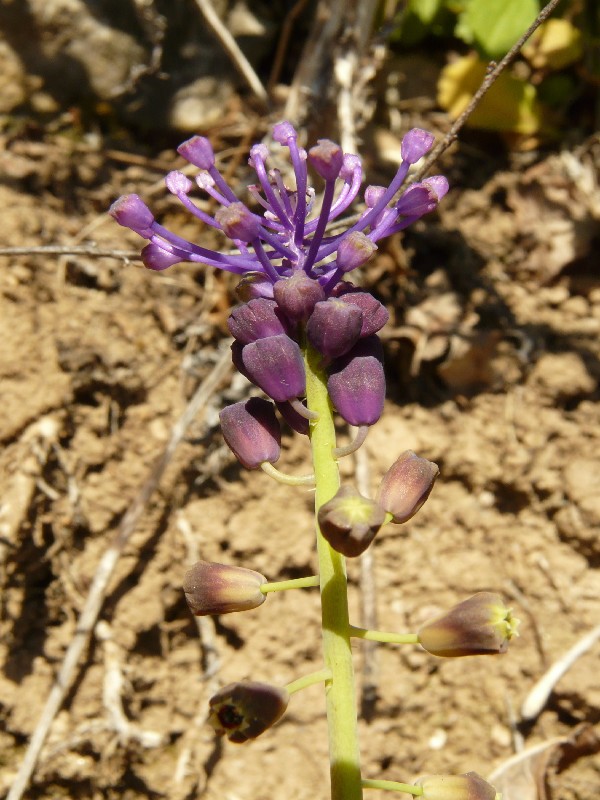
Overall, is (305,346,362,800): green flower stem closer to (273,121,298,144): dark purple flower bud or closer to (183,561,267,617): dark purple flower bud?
(183,561,267,617): dark purple flower bud

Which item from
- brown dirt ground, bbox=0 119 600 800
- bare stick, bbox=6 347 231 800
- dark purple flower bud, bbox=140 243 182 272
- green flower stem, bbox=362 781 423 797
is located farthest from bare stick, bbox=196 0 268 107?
green flower stem, bbox=362 781 423 797

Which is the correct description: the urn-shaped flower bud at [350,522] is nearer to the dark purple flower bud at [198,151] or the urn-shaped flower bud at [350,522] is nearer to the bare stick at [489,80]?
the dark purple flower bud at [198,151]

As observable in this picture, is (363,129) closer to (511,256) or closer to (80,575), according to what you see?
(511,256)

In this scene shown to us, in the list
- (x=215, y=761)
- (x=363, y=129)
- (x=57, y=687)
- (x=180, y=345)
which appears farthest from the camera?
(x=363, y=129)

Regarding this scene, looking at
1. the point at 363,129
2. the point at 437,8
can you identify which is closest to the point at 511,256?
the point at 363,129

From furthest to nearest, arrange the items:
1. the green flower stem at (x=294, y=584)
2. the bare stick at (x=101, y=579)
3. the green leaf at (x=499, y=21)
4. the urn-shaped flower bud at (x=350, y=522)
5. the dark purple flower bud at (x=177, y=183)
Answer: the green leaf at (x=499, y=21) → the bare stick at (x=101, y=579) → the dark purple flower bud at (x=177, y=183) → the green flower stem at (x=294, y=584) → the urn-shaped flower bud at (x=350, y=522)

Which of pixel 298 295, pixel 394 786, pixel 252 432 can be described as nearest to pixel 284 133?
pixel 298 295

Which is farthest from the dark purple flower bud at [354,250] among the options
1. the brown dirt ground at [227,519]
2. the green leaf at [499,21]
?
the green leaf at [499,21]
